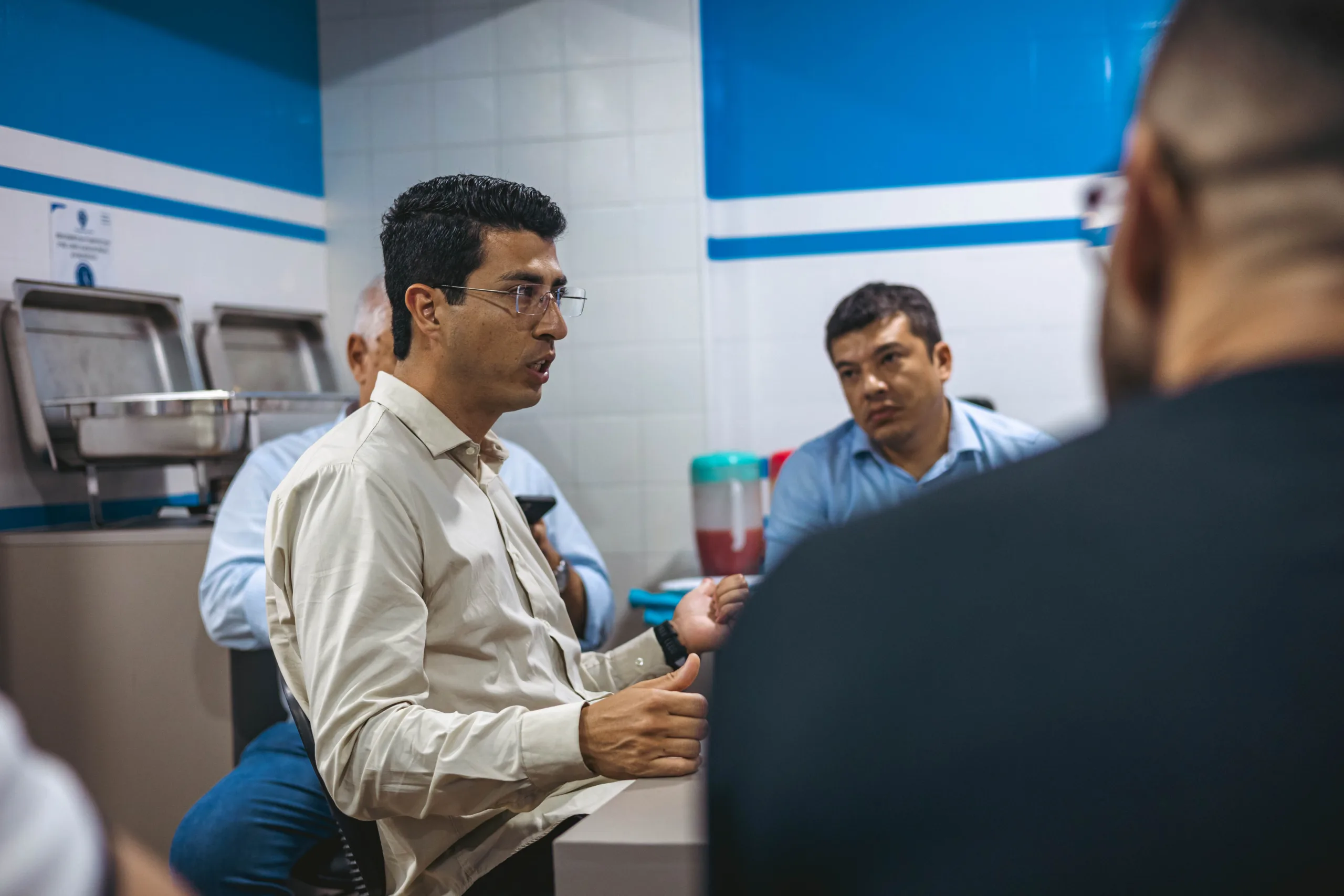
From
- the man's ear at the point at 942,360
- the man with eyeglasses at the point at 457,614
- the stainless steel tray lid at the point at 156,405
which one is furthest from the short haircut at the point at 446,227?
the man's ear at the point at 942,360

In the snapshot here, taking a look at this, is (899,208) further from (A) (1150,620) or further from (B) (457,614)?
(A) (1150,620)

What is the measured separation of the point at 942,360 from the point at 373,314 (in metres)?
1.33

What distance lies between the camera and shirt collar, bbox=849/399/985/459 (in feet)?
8.71

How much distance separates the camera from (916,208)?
363cm

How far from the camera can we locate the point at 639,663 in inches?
68.2

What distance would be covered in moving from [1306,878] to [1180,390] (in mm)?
201

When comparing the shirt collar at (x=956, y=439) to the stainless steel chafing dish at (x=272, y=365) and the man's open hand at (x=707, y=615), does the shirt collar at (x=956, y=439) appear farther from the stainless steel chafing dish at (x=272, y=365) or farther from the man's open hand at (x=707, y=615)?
the stainless steel chafing dish at (x=272, y=365)

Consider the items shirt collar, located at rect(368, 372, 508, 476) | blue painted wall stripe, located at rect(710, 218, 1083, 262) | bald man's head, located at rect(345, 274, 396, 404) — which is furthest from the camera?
blue painted wall stripe, located at rect(710, 218, 1083, 262)

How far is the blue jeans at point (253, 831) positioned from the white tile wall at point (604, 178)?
5.51 feet

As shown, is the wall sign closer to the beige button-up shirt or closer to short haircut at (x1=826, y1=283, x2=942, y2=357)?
the beige button-up shirt

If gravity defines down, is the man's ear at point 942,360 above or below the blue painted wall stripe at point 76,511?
above

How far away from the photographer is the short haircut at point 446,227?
1614 millimetres

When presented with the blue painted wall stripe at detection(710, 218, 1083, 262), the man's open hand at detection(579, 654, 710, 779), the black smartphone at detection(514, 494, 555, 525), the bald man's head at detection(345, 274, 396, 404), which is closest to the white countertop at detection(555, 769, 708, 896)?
the man's open hand at detection(579, 654, 710, 779)

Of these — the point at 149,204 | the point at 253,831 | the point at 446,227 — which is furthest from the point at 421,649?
the point at 149,204
